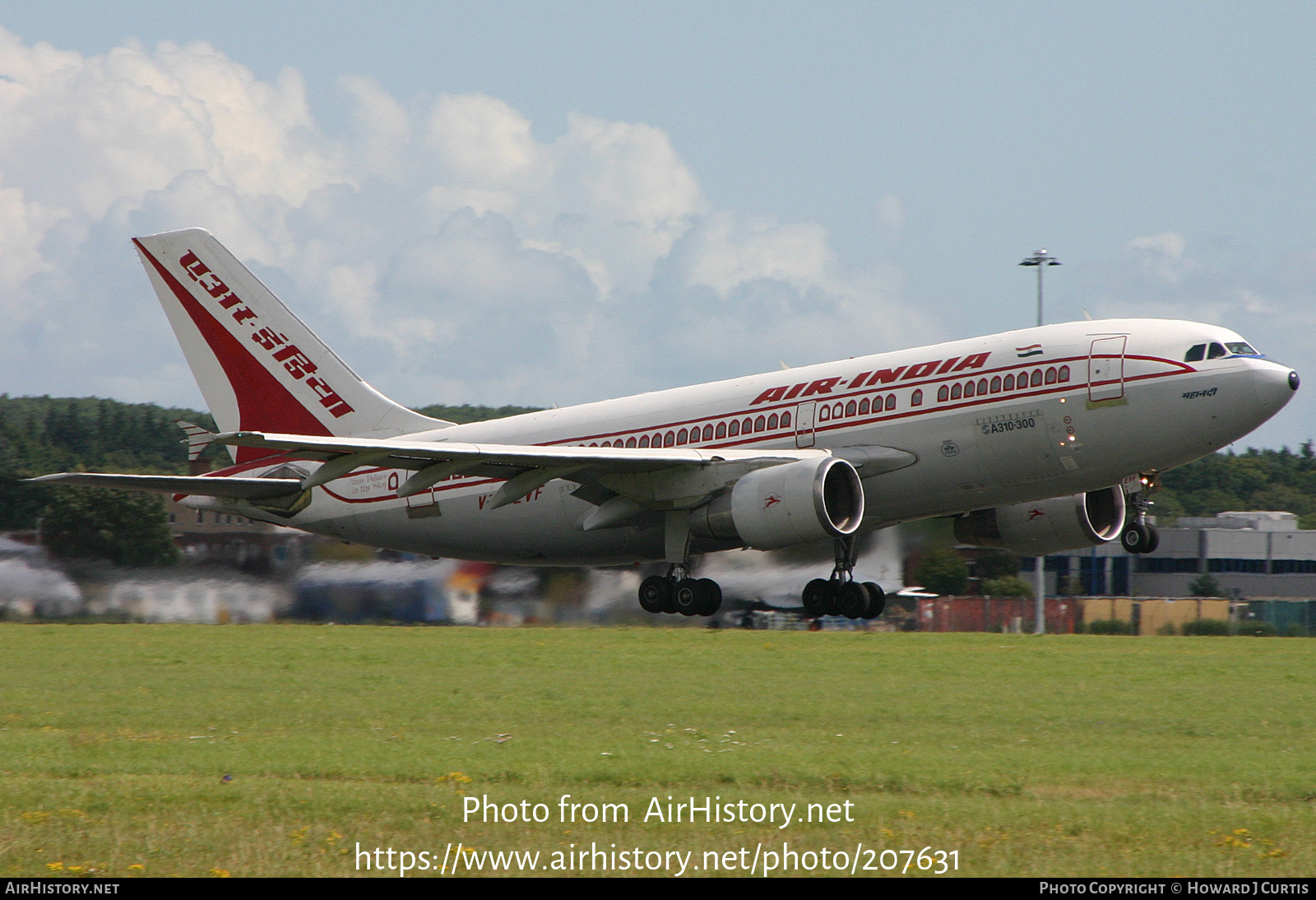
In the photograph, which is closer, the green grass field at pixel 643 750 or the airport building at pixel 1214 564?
the green grass field at pixel 643 750

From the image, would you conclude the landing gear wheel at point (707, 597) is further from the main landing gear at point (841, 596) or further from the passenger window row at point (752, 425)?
the passenger window row at point (752, 425)

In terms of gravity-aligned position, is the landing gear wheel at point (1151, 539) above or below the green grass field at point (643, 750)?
above

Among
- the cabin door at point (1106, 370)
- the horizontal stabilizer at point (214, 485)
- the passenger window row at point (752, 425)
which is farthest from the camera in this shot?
the horizontal stabilizer at point (214, 485)

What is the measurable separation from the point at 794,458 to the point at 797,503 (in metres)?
1.34

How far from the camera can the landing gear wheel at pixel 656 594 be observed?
27281 mm

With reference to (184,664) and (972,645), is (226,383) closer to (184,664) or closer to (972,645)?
(184,664)

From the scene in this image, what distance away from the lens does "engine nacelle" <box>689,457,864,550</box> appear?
24031 mm

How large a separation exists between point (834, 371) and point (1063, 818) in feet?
40.5

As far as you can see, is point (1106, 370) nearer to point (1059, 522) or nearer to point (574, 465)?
point (1059, 522)

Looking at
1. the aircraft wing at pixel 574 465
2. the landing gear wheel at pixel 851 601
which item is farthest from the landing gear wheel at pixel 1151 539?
the landing gear wheel at pixel 851 601

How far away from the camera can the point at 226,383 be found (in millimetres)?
33250

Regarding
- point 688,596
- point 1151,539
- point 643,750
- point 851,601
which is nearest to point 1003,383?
point 1151,539

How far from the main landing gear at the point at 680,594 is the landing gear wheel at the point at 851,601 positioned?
2224mm

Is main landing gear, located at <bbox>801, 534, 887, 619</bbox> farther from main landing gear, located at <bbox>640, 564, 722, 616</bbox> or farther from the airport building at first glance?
the airport building
